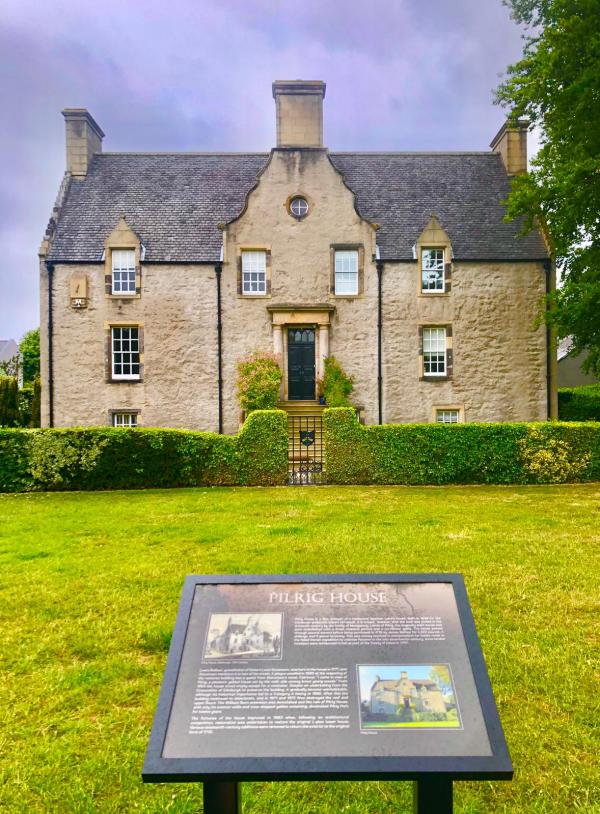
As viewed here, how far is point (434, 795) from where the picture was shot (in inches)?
93.7

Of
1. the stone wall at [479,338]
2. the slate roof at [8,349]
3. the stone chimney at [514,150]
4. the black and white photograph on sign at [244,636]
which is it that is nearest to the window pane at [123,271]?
the stone wall at [479,338]

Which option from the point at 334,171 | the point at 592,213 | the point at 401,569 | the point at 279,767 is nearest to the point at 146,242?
the point at 334,171

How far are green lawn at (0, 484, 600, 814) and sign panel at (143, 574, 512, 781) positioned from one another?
120 centimetres

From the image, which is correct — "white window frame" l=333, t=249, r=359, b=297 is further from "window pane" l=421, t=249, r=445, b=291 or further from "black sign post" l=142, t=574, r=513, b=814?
"black sign post" l=142, t=574, r=513, b=814

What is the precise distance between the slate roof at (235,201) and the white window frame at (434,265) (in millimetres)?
545

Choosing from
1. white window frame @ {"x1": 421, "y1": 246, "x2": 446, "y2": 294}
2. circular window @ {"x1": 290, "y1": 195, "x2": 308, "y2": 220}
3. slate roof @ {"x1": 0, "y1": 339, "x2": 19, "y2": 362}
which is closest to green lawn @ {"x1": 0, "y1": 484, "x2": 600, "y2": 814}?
white window frame @ {"x1": 421, "y1": 246, "x2": 446, "y2": 294}

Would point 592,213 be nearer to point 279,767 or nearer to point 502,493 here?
point 502,493

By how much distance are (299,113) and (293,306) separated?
7.79m

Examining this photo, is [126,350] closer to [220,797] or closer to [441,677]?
[220,797]

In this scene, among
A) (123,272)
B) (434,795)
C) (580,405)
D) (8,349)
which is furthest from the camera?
(8,349)

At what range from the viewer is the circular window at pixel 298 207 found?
895 inches

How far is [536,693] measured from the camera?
4.20m

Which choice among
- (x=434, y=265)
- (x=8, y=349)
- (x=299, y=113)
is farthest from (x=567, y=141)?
(x=8, y=349)

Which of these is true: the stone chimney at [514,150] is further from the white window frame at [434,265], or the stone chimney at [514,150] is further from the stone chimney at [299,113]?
the stone chimney at [299,113]
